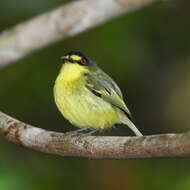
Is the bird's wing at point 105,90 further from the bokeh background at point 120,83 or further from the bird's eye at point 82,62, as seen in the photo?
the bokeh background at point 120,83

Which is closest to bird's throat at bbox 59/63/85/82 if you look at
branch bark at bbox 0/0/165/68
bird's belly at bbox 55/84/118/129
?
bird's belly at bbox 55/84/118/129

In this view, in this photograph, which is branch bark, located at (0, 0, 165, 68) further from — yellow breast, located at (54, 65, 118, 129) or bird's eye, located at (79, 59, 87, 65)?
yellow breast, located at (54, 65, 118, 129)

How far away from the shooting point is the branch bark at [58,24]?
17.7ft

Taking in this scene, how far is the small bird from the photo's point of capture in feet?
13.9

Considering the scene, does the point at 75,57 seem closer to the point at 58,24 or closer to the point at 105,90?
the point at 105,90

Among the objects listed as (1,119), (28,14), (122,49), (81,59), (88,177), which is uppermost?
(28,14)

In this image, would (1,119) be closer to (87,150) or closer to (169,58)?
(87,150)

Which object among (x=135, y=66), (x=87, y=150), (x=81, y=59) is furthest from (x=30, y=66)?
(x=87, y=150)

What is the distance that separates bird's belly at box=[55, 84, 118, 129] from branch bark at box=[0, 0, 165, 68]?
4.21ft

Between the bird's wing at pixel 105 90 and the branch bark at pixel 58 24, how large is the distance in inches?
42.5

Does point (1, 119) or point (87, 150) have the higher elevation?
point (1, 119)

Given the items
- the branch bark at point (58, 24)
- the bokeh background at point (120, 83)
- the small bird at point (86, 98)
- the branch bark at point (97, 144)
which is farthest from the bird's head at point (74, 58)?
the bokeh background at point (120, 83)

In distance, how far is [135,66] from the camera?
22.6 ft

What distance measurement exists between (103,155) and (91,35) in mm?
3465
